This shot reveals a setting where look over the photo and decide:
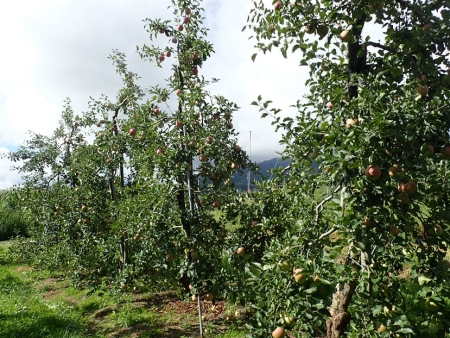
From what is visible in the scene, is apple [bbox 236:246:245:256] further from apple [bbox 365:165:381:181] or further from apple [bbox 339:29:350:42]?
apple [bbox 339:29:350:42]

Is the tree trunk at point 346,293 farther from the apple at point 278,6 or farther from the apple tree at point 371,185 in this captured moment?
the apple at point 278,6

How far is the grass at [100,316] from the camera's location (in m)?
4.34

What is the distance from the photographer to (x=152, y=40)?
15.0ft

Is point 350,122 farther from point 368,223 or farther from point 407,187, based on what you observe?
point 368,223

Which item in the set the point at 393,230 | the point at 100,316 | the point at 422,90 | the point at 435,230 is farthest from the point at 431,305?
the point at 100,316

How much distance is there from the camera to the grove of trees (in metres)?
1.84

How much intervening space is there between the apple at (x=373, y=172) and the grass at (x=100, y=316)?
295 centimetres

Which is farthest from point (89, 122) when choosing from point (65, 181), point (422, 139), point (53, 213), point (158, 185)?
point (422, 139)

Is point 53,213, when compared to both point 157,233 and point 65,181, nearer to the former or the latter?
point 65,181

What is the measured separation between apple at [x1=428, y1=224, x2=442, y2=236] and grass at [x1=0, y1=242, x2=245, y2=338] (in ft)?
8.69

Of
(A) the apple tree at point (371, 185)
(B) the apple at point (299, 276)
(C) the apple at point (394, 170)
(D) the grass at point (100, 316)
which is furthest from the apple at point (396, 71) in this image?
(D) the grass at point (100, 316)

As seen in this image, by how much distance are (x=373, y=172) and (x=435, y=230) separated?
30.0 inches

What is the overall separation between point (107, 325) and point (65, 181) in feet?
10.6

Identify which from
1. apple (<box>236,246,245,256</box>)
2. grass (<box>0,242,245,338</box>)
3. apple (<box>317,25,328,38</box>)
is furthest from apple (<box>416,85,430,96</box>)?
grass (<box>0,242,245,338</box>)
